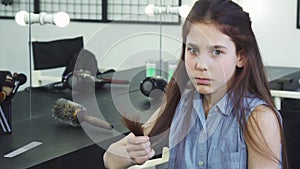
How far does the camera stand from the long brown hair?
A: 0.86 meters

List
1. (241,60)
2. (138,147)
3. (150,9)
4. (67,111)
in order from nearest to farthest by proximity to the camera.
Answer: (138,147), (241,60), (67,111), (150,9)

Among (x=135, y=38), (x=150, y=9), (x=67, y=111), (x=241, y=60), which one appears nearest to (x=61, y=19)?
(x=67, y=111)

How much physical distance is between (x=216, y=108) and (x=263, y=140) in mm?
132

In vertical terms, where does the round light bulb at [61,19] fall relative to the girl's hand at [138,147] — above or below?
above

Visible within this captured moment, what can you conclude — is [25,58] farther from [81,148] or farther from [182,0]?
[182,0]

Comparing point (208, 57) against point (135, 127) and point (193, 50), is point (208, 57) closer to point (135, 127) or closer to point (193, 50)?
point (193, 50)

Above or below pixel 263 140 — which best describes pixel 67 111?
below

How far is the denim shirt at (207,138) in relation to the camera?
35.0 inches

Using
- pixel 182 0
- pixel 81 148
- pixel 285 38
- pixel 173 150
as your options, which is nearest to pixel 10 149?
pixel 81 148

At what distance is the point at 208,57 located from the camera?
2.63 feet

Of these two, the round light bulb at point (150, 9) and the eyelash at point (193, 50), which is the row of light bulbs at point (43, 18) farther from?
the eyelash at point (193, 50)

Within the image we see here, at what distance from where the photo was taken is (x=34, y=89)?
1.78m

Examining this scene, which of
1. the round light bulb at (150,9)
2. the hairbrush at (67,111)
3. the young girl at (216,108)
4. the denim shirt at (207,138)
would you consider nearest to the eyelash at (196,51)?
the young girl at (216,108)

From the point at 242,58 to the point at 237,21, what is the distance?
0.07m
